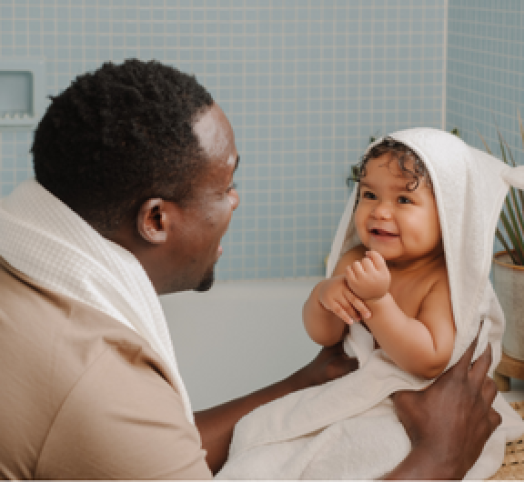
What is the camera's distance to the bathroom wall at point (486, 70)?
183 centimetres

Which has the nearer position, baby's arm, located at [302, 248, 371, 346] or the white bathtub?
baby's arm, located at [302, 248, 371, 346]

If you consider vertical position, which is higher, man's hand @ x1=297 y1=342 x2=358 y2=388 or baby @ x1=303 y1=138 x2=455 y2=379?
baby @ x1=303 y1=138 x2=455 y2=379

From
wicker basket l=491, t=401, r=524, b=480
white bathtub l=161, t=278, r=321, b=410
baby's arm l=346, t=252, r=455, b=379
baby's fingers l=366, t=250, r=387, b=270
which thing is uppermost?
baby's fingers l=366, t=250, r=387, b=270

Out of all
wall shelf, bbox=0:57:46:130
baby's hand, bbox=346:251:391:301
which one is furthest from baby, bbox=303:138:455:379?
wall shelf, bbox=0:57:46:130

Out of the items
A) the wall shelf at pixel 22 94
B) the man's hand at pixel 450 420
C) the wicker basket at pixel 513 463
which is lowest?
the wicker basket at pixel 513 463

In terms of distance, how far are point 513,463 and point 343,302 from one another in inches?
16.5

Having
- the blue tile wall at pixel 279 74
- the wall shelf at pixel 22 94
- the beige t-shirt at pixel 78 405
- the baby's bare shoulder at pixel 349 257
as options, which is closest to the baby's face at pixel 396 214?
the baby's bare shoulder at pixel 349 257

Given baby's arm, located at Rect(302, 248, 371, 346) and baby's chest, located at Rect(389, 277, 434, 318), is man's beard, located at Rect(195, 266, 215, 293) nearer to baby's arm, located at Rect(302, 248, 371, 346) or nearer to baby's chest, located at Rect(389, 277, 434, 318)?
baby's arm, located at Rect(302, 248, 371, 346)

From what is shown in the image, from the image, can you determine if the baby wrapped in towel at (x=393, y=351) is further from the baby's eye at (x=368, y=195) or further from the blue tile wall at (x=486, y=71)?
the blue tile wall at (x=486, y=71)

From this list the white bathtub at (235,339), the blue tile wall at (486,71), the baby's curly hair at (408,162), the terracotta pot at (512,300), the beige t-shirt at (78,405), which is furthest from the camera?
the white bathtub at (235,339)

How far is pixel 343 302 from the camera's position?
45.6 inches

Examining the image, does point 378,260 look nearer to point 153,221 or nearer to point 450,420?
point 450,420

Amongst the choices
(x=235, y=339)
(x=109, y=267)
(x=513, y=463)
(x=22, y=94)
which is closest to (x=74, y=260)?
(x=109, y=267)

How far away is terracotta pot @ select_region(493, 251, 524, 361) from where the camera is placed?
143 centimetres
